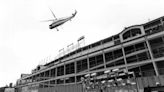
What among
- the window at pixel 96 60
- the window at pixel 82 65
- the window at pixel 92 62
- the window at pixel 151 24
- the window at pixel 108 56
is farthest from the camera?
the window at pixel 82 65

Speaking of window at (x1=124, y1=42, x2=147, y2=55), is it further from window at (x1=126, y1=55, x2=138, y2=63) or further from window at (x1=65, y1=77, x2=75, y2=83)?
window at (x1=65, y1=77, x2=75, y2=83)

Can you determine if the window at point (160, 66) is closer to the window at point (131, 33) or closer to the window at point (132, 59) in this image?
the window at point (132, 59)

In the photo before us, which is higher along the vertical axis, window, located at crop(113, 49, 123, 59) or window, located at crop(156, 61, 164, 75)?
window, located at crop(113, 49, 123, 59)

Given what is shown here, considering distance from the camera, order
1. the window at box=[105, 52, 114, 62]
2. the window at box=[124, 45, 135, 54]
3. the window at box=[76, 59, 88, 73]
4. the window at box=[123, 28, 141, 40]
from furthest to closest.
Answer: the window at box=[76, 59, 88, 73]
the window at box=[105, 52, 114, 62]
the window at box=[123, 28, 141, 40]
the window at box=[124, 45, 135, 54]

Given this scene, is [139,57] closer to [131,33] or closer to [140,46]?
[140,46]

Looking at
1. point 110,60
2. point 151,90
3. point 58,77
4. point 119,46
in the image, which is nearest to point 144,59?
point 119,46

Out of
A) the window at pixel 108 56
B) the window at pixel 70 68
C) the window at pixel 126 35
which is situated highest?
the window at pixel 126 35

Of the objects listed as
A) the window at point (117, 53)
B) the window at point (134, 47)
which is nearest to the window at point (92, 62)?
the window at point (117, 53)

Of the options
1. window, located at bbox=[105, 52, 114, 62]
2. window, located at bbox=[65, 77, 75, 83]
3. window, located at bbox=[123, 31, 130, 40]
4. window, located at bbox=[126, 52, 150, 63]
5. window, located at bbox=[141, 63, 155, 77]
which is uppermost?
window, located at bbox=[123, 31, 130, 40]

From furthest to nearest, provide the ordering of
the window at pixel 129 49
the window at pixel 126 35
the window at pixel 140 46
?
1. the window at pixel 126 35
2. the window at pixel 129 49
3. the window at pixel 140 46

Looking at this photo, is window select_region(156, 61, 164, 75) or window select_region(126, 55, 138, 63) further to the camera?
window select_region(126, 55, 138, 63)

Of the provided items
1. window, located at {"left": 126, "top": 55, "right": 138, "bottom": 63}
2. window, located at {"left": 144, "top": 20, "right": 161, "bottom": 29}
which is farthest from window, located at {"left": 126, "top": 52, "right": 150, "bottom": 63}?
window, located at {"left": 144, "top": 20, "right": 161, "bottom": 29}
